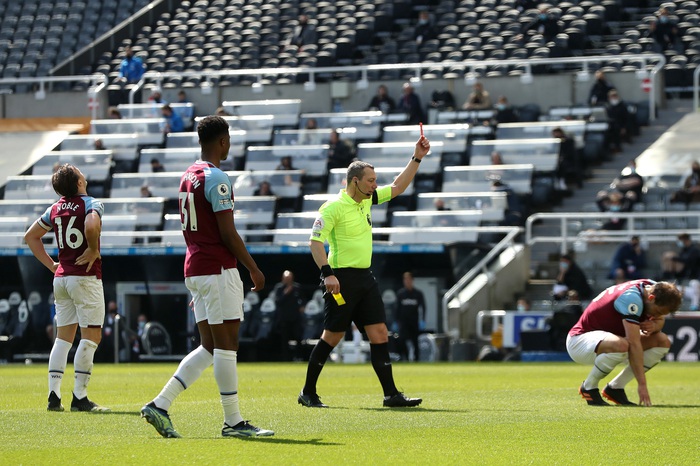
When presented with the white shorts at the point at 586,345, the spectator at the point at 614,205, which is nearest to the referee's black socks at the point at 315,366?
the white shorts at the point at 586,345

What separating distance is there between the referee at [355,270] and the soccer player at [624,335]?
1.61 meters

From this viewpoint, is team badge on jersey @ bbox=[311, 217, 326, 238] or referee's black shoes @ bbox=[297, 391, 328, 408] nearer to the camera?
team badge on jersey @ bbox=[311, 217, 326, 238]

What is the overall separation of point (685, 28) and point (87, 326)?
25310 millimetres

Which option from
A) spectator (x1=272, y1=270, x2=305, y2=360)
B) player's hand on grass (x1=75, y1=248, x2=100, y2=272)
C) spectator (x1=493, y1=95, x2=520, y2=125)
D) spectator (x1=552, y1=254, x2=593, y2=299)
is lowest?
spectator (x1=272, y1=270, x2=305, y2=360)

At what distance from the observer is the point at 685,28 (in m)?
34.1

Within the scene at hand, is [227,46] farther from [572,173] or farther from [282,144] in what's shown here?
[572,173]

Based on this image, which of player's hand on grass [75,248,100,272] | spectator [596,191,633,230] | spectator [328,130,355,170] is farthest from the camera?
spectator [328,130,355,170]

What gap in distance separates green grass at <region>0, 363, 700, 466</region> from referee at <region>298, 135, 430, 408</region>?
1.18 feet

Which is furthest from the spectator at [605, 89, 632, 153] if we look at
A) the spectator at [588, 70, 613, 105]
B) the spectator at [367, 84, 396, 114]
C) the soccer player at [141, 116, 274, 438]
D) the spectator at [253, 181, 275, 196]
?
the soccer player at [141, 116, 274, 438]

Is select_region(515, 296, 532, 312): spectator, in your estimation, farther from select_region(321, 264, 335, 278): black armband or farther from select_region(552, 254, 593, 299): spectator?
select_region(321, 264, 335, 278): black armband

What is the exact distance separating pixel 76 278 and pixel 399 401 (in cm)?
292

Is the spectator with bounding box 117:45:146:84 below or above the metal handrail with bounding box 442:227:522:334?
above

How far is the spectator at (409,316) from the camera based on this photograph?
25156 millimetres

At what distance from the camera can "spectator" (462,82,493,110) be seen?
32.4 metres
